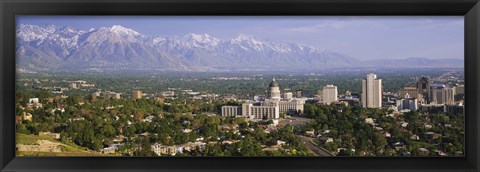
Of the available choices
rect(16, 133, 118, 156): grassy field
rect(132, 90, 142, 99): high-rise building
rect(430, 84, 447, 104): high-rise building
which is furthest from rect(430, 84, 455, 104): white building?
rect(16, 133, 118, 156): grassy field

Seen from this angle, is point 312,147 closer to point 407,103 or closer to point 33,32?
point 407,103

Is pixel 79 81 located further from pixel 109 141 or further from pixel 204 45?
pixel 204 45

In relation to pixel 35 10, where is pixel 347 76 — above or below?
below

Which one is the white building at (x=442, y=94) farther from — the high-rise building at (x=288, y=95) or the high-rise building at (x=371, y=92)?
the high-rise building at (x=288, y=95)

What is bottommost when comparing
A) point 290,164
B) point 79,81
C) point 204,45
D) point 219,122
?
point 290,164

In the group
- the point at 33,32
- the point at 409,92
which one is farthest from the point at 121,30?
the point at 409,92

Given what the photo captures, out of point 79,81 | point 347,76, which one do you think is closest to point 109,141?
point 79,81

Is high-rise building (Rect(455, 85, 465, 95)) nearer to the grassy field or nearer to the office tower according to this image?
the office tower
